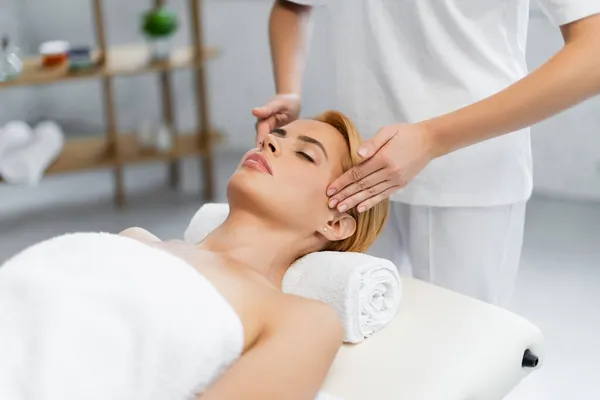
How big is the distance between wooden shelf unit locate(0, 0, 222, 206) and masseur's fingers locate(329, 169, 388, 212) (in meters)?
2.24

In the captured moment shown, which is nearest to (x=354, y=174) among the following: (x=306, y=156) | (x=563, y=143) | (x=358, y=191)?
(x=358, y=191)

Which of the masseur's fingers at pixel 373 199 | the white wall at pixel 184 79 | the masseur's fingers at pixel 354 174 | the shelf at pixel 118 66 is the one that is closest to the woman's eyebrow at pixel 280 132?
the masseur's fingers at pixel 354 174

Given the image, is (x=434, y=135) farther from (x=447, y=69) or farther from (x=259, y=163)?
(x=259, y=163)

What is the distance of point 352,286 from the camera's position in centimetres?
140

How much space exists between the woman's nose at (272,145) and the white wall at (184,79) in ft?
8.19

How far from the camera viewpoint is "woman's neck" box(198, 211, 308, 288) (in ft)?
4.91

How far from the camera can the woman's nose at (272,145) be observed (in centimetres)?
153

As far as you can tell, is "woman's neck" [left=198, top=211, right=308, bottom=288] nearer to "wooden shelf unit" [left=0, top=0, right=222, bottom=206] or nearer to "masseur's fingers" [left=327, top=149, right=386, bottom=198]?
"masseur's fingers" [left=327, top=149, right=386, bottom=198]

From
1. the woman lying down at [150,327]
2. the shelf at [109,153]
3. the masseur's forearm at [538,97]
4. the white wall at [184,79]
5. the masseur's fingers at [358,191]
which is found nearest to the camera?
the woman lying down at [150,327]

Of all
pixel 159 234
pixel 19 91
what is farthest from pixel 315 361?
pixel 19 91

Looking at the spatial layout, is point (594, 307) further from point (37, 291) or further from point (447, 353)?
point (37, 291)

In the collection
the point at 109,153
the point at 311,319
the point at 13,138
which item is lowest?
the point at 109,153

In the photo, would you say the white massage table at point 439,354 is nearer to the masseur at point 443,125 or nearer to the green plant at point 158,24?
the masseur at point 443,125

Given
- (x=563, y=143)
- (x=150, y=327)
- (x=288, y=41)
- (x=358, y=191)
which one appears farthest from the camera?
(x=563, y=143)
